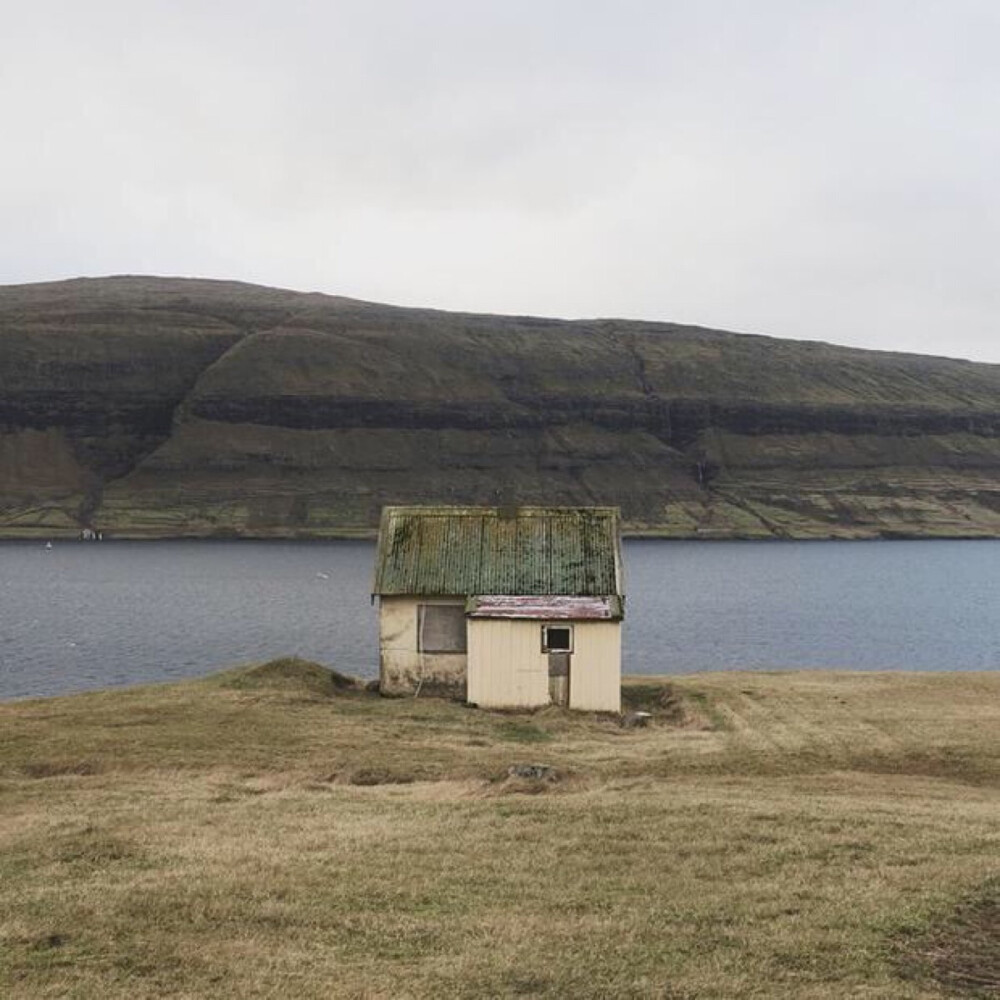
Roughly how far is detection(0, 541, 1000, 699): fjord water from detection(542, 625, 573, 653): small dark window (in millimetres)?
25849

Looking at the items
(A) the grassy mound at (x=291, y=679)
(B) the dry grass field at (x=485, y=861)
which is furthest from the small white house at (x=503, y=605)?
(B) the dry grass field at (x=485, y=861)

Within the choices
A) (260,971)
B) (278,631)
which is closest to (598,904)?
(260,971)

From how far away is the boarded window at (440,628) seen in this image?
44.7m

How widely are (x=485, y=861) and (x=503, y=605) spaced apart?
2417 cm

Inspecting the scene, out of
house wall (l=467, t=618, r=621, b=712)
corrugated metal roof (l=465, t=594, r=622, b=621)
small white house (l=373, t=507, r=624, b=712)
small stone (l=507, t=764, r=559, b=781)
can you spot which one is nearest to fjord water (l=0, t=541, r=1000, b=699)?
small white house (l=373, t=507, r=624, b=712)

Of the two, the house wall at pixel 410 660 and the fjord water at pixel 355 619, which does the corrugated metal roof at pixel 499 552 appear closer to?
the house wall at pixel 410 660

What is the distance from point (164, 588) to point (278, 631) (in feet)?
151

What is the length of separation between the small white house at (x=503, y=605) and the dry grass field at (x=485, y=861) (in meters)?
5.95

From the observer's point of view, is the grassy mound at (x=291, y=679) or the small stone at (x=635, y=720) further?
the grassy mound at (x=291, y=679)

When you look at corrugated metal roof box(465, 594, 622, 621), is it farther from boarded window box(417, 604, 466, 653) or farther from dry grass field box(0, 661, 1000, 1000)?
dry grass field box(0, 661, 1000, 1000)

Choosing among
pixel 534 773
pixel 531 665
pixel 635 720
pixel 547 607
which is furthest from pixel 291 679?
pixel 534 773

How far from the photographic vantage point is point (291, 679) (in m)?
44.8

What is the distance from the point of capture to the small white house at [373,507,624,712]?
1677 inches

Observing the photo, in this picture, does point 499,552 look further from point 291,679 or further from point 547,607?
point 291,679
